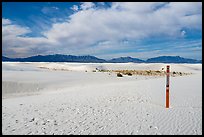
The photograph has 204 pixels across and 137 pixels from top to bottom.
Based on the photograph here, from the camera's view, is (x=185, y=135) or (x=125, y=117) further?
(x=125, y=117)

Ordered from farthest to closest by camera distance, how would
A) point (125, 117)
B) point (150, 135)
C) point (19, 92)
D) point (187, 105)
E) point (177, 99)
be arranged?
1. point (19, 92)
2. point (177, 99)
3. point (187, 105)
4. point (125, 117)
5. point (150, 135)

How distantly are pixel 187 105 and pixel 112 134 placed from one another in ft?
16.8

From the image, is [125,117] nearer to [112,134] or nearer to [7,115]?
[112,134]

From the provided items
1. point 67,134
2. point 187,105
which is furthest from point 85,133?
point 187,105

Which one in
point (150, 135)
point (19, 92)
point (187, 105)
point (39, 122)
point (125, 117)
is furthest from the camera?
point (19, 92)

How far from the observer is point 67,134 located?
6.61 metres

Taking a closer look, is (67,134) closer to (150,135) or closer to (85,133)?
(85,133)

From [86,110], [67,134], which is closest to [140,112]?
[86,110]

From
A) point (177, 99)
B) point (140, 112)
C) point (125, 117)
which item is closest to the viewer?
point (125, 117)

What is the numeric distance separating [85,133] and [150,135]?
1.68m

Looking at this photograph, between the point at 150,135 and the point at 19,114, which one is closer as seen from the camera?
the point at 150,135

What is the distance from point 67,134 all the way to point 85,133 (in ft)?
1.54

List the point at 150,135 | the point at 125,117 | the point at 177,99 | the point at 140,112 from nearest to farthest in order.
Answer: the point at 150,135 < the point at 125,117 < the point at 140,112 < the point at 177,99

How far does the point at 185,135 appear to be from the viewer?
662 cm
